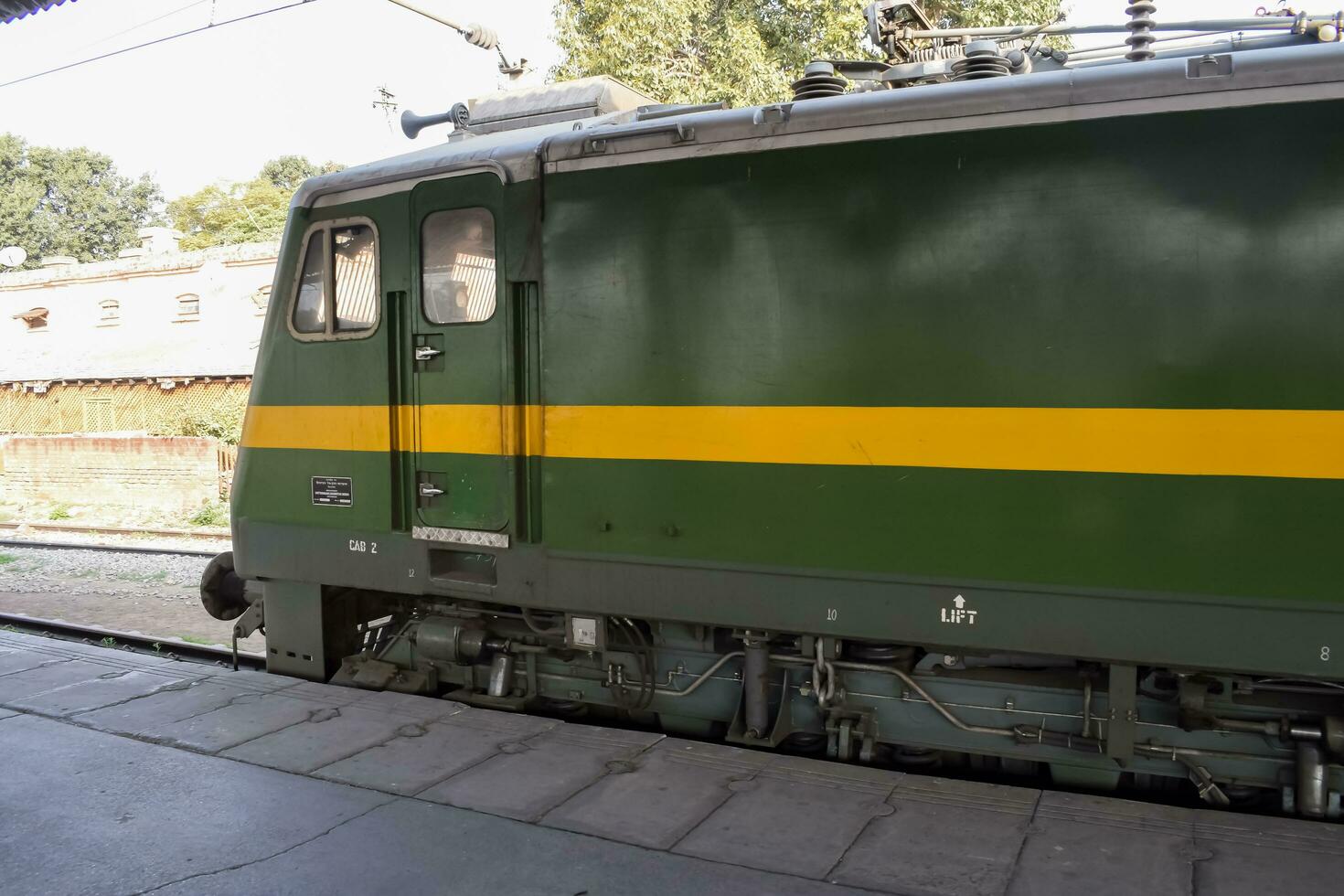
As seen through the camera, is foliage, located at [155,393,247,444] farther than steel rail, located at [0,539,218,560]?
Yes

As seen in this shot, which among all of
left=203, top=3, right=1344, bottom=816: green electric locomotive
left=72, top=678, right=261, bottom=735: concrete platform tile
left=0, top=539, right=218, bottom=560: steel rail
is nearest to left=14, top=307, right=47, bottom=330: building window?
left=0, top=539, right=218, bottom=560: steel rail

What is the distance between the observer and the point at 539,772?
4.79 m

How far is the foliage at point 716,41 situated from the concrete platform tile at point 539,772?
14.0m

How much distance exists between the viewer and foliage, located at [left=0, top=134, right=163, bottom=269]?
200 ft

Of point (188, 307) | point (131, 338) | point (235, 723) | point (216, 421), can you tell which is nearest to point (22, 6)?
point (235, 723)

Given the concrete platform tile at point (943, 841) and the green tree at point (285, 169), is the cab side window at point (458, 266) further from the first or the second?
the green tree at point (285, 169)

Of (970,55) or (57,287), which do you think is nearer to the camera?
(970,55)

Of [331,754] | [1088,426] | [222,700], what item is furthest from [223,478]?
[1088,426]

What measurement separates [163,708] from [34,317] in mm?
36351

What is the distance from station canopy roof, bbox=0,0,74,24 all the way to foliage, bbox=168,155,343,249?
4721 cm

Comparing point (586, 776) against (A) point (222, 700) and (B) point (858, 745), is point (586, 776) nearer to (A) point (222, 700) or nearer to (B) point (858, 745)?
(B) point (858, 745)

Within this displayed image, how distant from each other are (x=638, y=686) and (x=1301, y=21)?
4125 millimetres

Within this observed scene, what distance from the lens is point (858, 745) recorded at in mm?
5082

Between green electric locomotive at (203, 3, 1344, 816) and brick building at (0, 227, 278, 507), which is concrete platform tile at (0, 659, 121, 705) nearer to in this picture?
green electric locomotive at (203, 3, 1344, 816)
